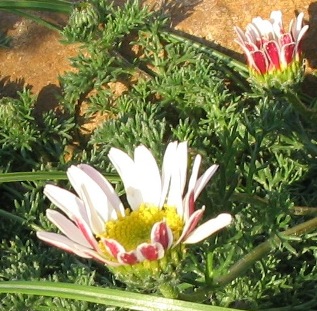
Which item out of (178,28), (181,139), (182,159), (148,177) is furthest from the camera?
(178,28)

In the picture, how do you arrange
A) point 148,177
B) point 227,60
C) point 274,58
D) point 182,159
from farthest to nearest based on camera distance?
point 227,60 < point 274,58 < point 148,177 < point 182,159

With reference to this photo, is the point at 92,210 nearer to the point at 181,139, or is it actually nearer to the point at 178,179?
the point at 178,179

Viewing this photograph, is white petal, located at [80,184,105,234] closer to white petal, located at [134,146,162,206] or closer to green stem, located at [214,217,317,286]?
white petal, located at [134,146,162,206]

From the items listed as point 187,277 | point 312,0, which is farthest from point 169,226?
point 312,0

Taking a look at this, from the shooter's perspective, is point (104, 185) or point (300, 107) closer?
Answer: point (104, 185)

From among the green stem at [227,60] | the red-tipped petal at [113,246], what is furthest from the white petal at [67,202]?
the green stem at [227,60]

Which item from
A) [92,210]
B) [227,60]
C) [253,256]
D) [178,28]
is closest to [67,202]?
[92,210]
